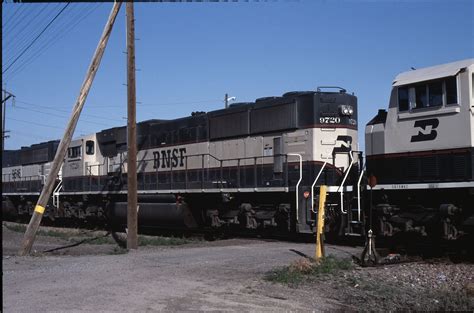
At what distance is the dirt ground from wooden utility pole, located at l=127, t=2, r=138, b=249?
8.01ft

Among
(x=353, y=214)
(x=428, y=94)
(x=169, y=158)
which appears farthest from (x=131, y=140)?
(x=428, y=94)

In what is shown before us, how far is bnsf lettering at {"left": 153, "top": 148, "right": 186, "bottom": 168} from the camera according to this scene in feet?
67.8

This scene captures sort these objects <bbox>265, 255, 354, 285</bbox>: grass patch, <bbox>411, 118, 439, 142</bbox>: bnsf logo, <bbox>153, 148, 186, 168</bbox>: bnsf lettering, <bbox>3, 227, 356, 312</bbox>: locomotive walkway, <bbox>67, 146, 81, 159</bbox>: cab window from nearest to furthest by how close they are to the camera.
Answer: <bbox>3, 227, 356, 312</bbox>: locomotive walkway
<bbox>265, 255, 354, 285</bbox>: grass patch
<bbox>411, 118, 439, 142</bbox>: bnsf logo
<bbox>153, 148, 186, 168</bbox>: bnsf lettering
<bbox>67, 146, 81, 159</bbox>: cab window

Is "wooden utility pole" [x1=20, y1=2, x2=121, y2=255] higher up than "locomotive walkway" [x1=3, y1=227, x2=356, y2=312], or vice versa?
"wooden utility pole" [x1=20, y1=2, x2=121, y2=255]

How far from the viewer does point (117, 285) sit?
9.02 metres

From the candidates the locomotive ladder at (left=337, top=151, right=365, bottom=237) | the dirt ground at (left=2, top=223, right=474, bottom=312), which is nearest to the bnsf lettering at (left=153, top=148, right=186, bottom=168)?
the dirt ground at (left=2, top=223, right=474, bottom=312)

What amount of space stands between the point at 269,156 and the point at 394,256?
5869 millimetres

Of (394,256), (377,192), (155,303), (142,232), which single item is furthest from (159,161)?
(155,303)

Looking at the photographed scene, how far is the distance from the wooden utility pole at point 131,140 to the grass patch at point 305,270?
6701 mm

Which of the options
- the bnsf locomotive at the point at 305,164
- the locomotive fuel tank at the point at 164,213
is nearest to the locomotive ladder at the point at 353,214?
the bnsf locomotive at the point at 305,164

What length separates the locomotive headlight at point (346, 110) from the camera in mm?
16391

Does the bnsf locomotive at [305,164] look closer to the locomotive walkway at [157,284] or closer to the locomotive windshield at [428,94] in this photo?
the locomotive windshield at [428,94]

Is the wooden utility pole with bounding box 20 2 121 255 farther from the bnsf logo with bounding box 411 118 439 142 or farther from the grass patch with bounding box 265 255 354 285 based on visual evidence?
the bnsf logo with bounding box 411 118 439 142

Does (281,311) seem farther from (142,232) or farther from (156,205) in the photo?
(142,232)
